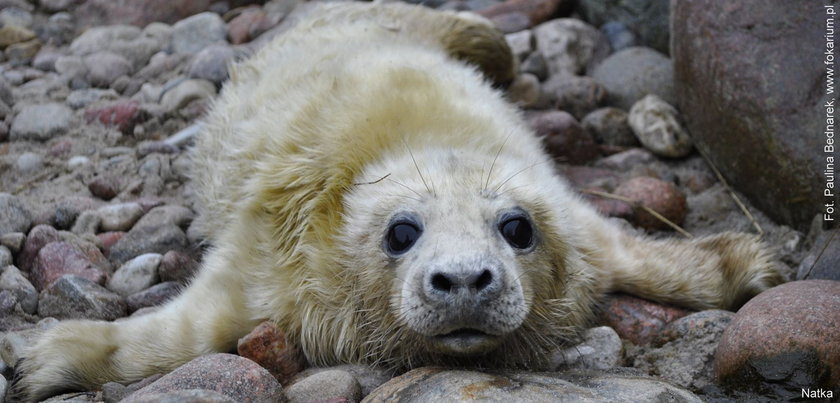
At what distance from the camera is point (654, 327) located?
3383 mm

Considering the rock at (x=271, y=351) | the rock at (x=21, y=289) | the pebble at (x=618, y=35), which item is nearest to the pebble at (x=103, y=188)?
the rock at (x=21, y=289)

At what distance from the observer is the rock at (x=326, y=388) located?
273 centimetres

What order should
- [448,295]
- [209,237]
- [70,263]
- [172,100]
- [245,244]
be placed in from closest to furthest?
[448,295] < [245,244] < [70,263] < [209,237] < [172,100]

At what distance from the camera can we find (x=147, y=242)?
4.09 m

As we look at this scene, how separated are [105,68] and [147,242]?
7.54ft

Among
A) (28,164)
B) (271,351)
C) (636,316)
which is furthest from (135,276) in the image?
(636,316)

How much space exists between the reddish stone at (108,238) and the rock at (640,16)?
3650 mm

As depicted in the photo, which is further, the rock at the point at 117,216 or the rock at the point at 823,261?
the rock at the point at 117,216

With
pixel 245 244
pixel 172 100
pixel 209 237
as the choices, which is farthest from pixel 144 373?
pixel 172 100

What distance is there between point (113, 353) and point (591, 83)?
3.41 m

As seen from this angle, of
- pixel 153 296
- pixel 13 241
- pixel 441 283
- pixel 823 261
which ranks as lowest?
pixel 153 296

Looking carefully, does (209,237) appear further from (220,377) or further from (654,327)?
(654,327)

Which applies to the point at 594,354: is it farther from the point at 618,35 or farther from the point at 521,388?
the point at 618,35

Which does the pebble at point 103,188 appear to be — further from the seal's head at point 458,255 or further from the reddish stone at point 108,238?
the seal's head at point 458,255
